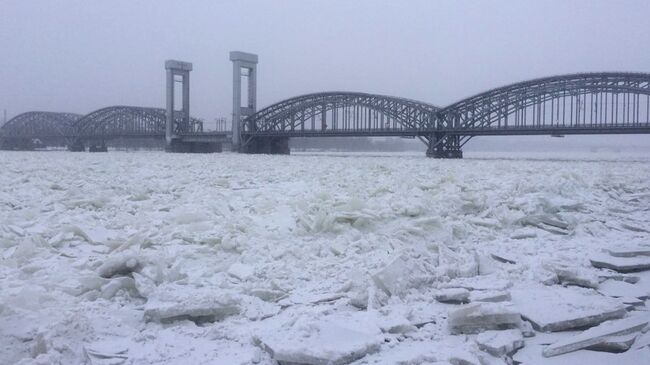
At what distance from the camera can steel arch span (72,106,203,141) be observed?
74625mm

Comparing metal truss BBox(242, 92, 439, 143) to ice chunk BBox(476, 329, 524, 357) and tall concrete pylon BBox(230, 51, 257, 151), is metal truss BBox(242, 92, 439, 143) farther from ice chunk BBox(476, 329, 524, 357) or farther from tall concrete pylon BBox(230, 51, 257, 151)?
ice chunk BBox(476, 329, 524, 357)

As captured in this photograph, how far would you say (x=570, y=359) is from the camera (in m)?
3.56

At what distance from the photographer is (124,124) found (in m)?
85.6

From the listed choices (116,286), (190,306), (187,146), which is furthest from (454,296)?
(187,146)

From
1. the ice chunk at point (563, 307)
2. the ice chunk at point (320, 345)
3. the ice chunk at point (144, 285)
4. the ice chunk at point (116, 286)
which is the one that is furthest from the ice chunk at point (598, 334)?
the ice chunk at point (116, 286)

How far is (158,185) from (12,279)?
23.6 ft

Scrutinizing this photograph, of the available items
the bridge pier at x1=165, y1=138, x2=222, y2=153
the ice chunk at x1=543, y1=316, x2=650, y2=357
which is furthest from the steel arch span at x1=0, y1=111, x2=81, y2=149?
the ice chunk at x1=543, y1=316, x2=650, y2=357

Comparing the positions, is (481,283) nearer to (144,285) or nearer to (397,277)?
(397,277)

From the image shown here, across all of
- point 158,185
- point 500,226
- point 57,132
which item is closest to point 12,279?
point 500,226

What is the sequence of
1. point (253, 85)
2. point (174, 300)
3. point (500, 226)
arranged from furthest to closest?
point (253, 85) → point (500, 226) → point (174, 300)

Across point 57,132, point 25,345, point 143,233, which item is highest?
point 57,132

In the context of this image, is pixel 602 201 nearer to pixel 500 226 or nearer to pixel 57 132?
pixel 500 226

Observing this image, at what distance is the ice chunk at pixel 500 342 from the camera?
12.0 ft

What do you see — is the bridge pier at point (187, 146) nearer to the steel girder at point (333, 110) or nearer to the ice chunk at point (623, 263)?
the steel girder at point (333, 110)
